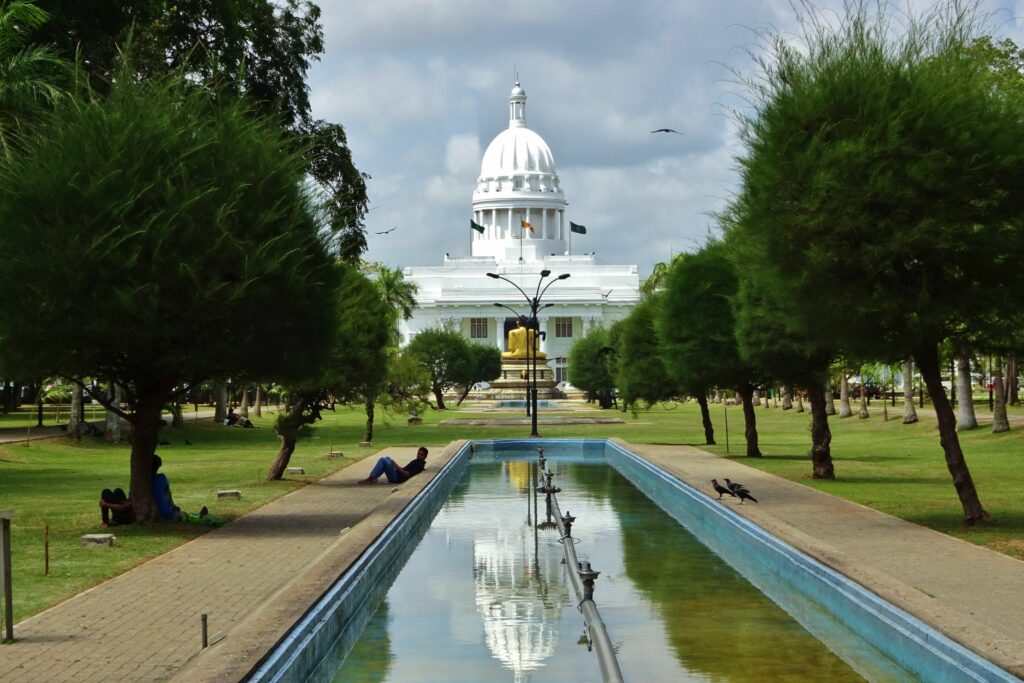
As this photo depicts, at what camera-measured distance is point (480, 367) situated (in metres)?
100

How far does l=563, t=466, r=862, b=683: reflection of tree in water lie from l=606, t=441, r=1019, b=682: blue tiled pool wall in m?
0.19

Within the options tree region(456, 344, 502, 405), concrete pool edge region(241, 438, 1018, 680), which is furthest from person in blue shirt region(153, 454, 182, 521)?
tree region(456, 344, 502, 405)

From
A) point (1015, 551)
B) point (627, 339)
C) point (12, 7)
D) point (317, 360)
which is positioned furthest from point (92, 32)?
point (1015, 551)

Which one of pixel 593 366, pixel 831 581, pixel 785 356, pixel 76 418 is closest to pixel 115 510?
pixel 831 581

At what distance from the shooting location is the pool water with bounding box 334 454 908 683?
1027cm

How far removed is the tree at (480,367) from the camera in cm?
9206

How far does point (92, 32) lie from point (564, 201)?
140 m

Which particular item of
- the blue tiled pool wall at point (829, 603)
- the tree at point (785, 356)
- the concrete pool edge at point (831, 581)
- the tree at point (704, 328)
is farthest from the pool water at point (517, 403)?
the blue tiled pool wall at point (829, 603)

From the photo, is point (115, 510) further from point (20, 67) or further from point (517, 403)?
point (517, 403)

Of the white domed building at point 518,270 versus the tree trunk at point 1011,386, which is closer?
the tree trunk at point 1011,386

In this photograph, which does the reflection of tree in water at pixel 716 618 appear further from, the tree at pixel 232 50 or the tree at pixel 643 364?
the tree at pixel 643 364

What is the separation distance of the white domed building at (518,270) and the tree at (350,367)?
329 ft

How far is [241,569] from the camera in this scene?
1404 centimetres

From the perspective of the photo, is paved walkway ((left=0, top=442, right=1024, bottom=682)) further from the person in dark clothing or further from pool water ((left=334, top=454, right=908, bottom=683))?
the person in dark clothing
